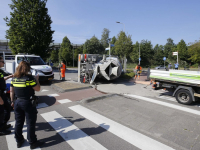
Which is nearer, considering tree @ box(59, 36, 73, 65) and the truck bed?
the truck bed

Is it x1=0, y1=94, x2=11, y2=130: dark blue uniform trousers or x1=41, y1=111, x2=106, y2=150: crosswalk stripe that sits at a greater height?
x1=0, y1=94, x2=11, y2=130: dark blue uniform trousers

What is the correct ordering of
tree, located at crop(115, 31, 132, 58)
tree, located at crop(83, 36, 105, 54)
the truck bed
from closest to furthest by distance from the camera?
the truck bed → tree, located at crop(115, 31, 132, 58) → tree, located at crop(83, 36, 105, 54)

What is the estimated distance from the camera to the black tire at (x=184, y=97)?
20.5 feet

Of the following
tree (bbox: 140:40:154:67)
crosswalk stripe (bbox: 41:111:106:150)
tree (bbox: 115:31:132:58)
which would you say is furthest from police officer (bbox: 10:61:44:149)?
tree (bbox: 140:40:154:67)

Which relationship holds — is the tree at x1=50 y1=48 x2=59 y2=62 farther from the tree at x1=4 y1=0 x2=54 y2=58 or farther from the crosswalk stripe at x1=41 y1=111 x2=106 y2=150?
the crosswalk stripe at x1=41 y1=111 x2=106 y2=150

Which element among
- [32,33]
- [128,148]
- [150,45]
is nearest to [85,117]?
[128,148]

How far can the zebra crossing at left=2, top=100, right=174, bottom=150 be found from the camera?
3178 mm

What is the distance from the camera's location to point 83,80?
37.0 feet

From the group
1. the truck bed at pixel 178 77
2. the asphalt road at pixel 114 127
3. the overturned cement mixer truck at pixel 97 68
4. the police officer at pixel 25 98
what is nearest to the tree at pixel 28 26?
the overturned cement mixer truck at pixel 97 68

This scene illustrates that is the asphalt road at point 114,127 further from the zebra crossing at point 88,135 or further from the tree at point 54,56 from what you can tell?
the tree at point 54,56

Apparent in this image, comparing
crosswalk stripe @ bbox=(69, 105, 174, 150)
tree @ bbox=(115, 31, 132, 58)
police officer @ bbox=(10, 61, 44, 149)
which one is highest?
tree @ bbox=(115, 31, 132, 58)

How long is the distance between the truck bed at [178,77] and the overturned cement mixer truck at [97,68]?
3.12 meters

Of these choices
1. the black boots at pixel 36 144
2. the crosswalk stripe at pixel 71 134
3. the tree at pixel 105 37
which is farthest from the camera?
the tree at pixel 105 37

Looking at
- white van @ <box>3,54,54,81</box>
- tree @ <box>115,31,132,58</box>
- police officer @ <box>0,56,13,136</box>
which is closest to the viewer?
police officer @ <box>0,56,13,136</box>
